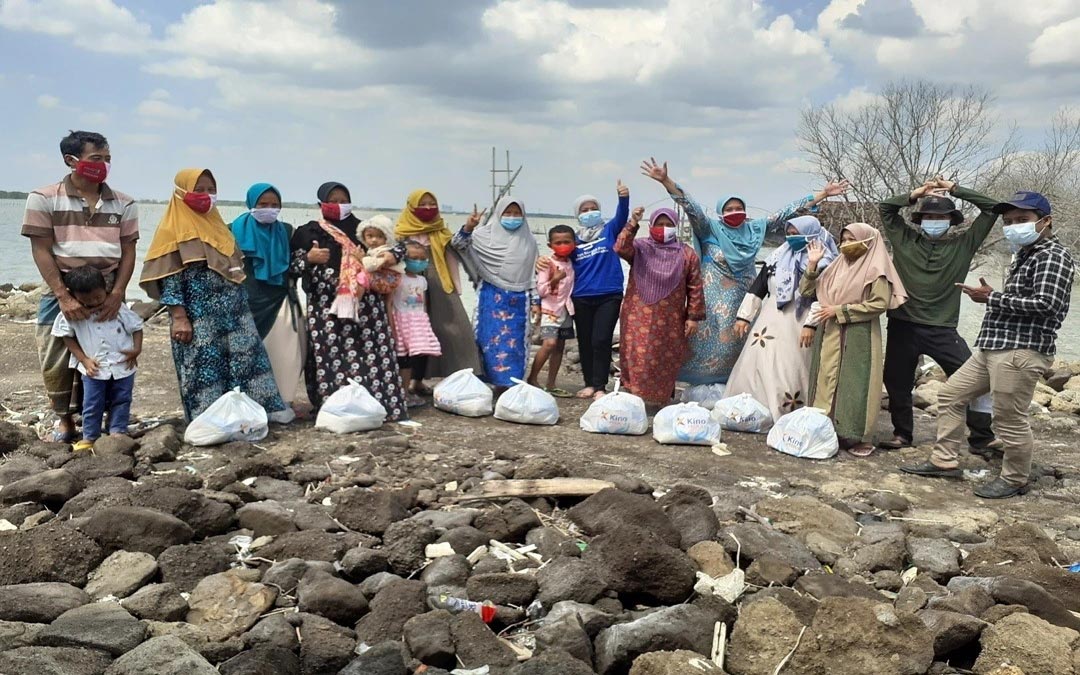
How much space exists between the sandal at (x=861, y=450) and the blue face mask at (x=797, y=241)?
1.49m

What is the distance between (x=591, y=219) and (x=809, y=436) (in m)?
2.50

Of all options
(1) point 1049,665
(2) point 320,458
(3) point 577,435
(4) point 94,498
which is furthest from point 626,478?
(4) point 94,498

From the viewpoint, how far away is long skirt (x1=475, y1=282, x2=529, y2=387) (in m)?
6.97

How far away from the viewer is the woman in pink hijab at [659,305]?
672cm

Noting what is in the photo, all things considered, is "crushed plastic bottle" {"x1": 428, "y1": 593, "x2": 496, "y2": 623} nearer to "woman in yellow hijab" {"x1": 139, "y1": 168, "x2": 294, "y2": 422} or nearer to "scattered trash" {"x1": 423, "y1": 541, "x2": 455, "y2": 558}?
"scattered trash" {"x1": 423, "y1": 541, "x2": 455, "y2": 558}

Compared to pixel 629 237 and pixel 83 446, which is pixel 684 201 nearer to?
pixel 629 237

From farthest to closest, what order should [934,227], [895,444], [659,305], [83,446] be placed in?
[659,305] → [895,444] → [934,227] → [83,446]

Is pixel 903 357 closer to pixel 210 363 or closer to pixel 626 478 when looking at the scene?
pixel 626 478

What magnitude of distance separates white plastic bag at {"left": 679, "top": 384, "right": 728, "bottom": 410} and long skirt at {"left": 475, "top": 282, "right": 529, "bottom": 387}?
4.68 feet

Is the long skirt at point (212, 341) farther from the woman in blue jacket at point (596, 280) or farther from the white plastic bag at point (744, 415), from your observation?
the white plastic bag at point (744, 415)

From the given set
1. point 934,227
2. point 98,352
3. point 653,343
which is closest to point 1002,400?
point 934,227

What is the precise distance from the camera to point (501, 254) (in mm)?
6902

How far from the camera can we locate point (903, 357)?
596 centimetres

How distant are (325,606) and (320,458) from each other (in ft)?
7.01
